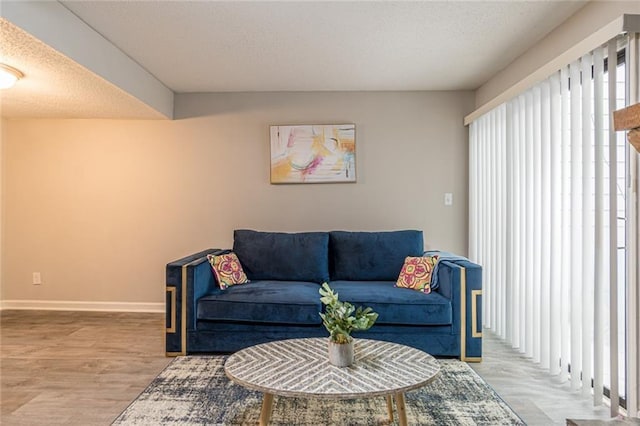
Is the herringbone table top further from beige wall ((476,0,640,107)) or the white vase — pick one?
beige wall ((476,0,640,107))

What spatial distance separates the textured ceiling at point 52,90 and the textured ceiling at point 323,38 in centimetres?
33

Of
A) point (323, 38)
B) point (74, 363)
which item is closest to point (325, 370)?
point (74, 363)

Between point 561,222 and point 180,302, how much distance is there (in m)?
2.68

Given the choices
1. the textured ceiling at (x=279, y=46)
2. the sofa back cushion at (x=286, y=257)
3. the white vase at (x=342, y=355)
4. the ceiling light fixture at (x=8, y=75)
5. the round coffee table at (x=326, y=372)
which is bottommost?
the round coffee table at (x=326, y=372)

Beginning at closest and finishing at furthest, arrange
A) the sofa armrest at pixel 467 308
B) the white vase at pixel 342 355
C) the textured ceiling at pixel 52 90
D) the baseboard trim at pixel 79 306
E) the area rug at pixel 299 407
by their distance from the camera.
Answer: the white vase at pixel 342 355
the area rug at pixel 299 407
the textured ceiling at pixel 52 90
the sofa armrest at pixel 467 308
the baseboard trim at pixel 79 306

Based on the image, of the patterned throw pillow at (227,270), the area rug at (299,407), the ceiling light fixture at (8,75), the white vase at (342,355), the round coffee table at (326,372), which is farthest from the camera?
the patterned throw pillow at (227,270)

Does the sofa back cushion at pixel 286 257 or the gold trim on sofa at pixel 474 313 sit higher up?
the sofa back cushion at pixel 286 257

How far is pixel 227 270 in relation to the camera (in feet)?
11.6

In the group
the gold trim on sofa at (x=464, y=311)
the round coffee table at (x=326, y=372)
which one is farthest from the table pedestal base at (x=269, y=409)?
the gold trim on sofa at (x=464, y=311)

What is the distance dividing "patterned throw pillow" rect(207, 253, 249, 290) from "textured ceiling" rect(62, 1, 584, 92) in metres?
1.64

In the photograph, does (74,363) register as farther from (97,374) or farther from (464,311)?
(464,311)

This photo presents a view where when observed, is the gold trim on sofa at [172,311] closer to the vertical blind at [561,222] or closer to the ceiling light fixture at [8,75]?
the ceiling light fixture at [8,75]

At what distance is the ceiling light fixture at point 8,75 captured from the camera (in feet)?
9.16

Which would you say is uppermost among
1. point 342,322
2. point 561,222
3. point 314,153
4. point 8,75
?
point 8,75
